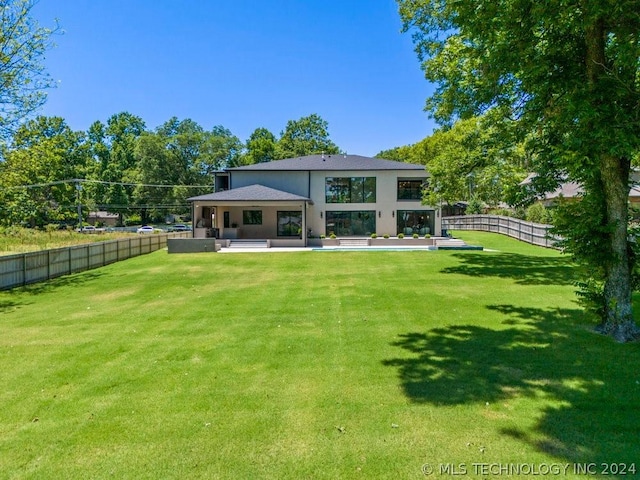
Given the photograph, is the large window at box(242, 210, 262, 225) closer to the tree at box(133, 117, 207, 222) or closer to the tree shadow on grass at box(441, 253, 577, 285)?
the tree shadow on grass at box(441, 253, 577, 285)

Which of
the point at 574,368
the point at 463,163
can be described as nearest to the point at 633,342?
the point at 574,368

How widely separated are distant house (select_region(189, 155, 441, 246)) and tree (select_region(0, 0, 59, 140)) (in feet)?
44.5

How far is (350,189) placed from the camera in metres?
30.2

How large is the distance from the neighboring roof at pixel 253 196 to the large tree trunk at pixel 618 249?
67.3 ft

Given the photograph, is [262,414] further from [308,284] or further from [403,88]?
[403,88]

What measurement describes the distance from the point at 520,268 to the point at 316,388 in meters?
13.6

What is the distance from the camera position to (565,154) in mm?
6379

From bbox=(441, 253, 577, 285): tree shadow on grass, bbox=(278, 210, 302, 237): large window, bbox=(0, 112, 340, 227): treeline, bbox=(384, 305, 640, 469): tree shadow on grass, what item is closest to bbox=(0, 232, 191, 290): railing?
bbox=(278, 210, 302, 237): large window

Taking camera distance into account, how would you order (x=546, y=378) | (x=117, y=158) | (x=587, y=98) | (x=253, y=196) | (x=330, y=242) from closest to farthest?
1. (x=546, y=378)
2. (x=587, y=98)
3. (x=253, y=196)
4. (x=330, y=242)
5. (x=117, y=158)

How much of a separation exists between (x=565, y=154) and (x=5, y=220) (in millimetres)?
23303

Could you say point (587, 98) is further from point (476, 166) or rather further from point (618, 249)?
point (476, 166)

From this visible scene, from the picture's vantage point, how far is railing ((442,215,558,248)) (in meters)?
24.8

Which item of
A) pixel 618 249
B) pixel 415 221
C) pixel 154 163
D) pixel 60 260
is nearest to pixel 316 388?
pixel 618 249

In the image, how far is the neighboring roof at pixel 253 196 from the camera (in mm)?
26234
